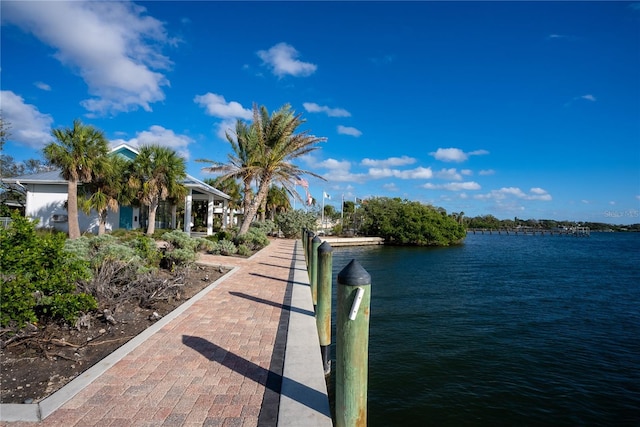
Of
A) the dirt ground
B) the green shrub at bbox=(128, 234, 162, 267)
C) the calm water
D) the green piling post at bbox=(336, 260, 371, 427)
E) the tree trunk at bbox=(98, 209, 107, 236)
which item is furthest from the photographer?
the tree trunk at bbox=(98, 209, 107, 236)

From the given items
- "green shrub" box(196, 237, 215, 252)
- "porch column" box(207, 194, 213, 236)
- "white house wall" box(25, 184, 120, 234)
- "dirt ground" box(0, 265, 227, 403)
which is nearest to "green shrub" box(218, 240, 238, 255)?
"green shrub" box(196, 237, 215, 252)

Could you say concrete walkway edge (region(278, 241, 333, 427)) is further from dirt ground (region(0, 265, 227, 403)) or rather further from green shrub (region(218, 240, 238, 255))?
green shrub (region(218, 240, 238, 255))

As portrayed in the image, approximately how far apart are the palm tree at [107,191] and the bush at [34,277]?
1578cm

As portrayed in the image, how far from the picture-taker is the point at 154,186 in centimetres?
2125

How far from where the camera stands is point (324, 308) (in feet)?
18.7

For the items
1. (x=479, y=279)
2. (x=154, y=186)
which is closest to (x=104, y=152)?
(x=154, y=186)

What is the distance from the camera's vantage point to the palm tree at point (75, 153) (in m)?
17.4

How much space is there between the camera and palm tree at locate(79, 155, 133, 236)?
20.0 metres

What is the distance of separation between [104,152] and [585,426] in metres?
20.9

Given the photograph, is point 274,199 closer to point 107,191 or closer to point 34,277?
point 107,191

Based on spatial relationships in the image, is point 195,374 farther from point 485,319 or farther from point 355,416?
point 485,319

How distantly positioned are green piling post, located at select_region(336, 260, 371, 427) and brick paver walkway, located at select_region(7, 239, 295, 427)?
2.19ft

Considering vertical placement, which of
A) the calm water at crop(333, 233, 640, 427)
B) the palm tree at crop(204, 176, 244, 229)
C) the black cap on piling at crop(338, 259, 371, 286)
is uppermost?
the palm tree at crop(204, 176, 244, 229)

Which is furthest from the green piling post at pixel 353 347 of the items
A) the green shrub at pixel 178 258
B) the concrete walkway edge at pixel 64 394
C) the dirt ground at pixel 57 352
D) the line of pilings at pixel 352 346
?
the green shrub at pixel 178 258
